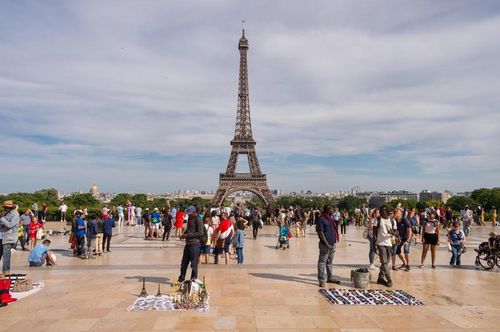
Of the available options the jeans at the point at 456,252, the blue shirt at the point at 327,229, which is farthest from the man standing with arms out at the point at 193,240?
the jeans at the point at 456,252

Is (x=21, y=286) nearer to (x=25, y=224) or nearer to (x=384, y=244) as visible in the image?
(x=25, y=224)

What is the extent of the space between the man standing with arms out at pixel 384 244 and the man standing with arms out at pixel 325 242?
1.17 meters

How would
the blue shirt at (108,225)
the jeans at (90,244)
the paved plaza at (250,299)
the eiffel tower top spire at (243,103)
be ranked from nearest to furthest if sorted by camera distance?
the paved plaza at (250,299) < the jeans at (90,244) < the blue shirt at (108,225) < the eiffel tower top spire at (243,103)

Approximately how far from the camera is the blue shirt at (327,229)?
34.8 ft

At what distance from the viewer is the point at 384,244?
10875mm

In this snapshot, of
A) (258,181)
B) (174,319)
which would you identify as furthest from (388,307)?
(258,181)

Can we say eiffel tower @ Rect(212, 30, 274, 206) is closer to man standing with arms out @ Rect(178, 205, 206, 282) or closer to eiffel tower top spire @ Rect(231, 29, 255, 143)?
eiffel tower top spire @ Rect(231, 29, 255, 143)

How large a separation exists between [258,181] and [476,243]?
61.2 metres

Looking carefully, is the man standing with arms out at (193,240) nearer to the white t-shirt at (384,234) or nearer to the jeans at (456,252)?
the white t-shirt at (384,234)

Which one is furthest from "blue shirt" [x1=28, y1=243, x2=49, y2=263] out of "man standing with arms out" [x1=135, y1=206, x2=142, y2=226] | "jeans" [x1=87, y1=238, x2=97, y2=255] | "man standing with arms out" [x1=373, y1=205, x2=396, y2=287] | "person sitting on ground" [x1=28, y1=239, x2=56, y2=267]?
"man standing with arms out" [x1=135, y1=206, x2=142, y2=226]

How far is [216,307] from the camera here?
851cm

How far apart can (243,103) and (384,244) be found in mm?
73062

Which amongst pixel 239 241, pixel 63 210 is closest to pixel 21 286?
pixel 239 241

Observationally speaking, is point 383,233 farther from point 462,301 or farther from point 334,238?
point 462,301
